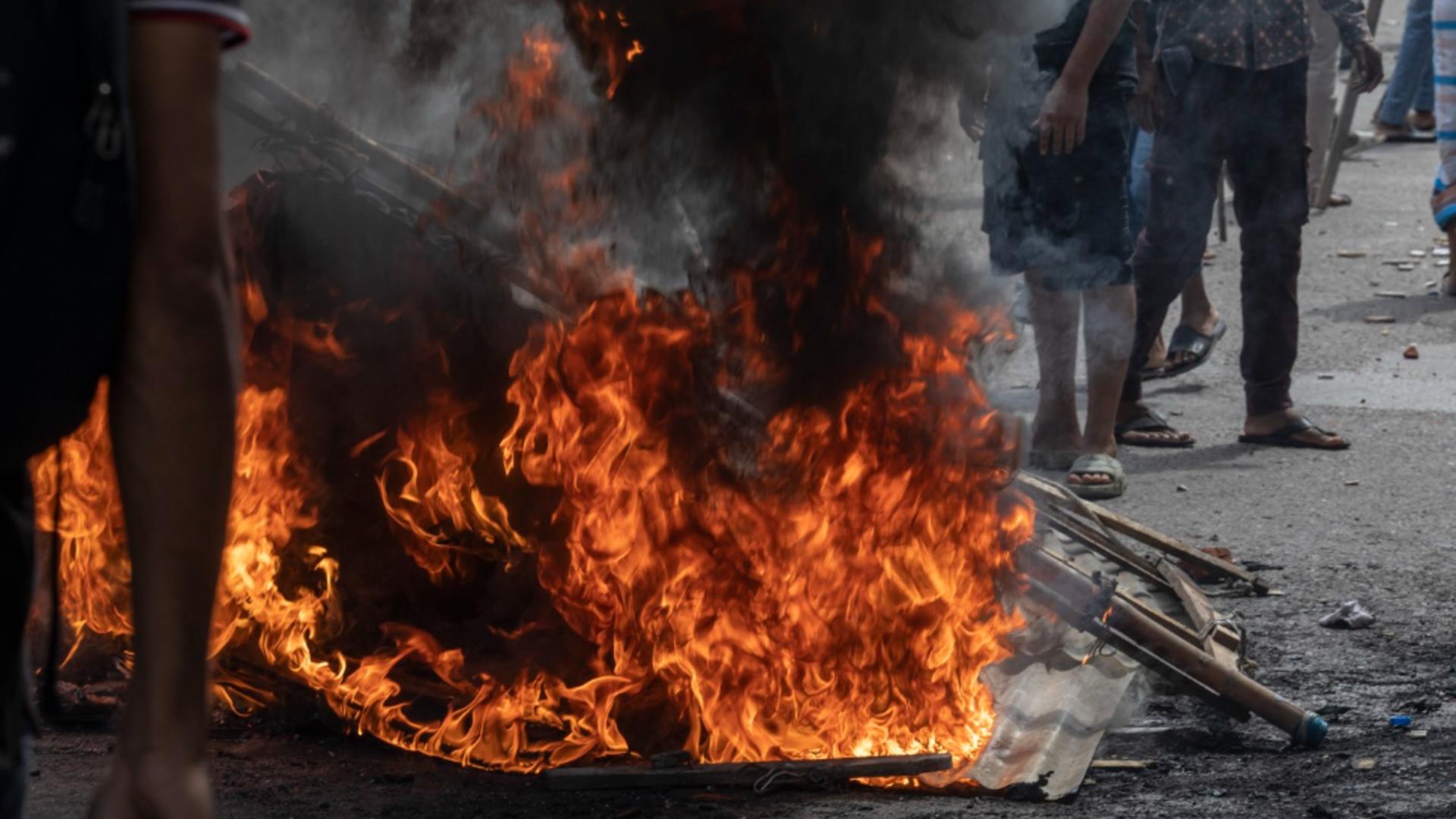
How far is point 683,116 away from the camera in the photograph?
483cm

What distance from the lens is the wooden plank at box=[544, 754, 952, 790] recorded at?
392 centimetres

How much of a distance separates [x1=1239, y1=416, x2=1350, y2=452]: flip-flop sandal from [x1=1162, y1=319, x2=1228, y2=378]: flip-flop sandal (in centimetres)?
Result: 116

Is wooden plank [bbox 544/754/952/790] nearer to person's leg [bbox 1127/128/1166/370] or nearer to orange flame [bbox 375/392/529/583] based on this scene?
orange flame [bbox 375/392/529/583]

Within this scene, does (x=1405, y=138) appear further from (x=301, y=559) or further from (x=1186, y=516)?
(x=301, y=559)

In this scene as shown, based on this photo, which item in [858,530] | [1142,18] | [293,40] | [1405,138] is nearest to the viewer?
[858,530]

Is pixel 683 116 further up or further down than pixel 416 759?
further up

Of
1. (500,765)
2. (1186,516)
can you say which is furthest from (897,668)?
(1186,516)

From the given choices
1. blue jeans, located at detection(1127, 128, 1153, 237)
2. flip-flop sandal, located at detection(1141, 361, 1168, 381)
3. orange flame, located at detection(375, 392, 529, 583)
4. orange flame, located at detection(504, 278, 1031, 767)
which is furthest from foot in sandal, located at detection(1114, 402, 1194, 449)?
orange flame, located at detection(375, 392, 529, 583)

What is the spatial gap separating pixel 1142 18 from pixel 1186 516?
234 cm

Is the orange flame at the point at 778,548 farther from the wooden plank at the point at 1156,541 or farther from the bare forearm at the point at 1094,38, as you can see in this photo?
the bare forearm at the point at 1094,38

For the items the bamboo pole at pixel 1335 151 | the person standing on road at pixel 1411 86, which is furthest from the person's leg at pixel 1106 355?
the person standing on road at pixel 1411 86

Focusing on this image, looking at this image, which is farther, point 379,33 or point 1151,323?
point 1151,323

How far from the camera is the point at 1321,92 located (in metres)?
12.2

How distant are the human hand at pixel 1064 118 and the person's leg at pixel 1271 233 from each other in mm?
1039
